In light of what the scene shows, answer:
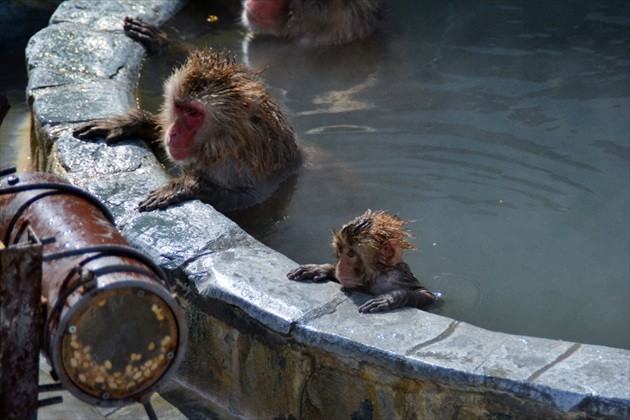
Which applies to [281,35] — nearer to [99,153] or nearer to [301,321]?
[99,153]

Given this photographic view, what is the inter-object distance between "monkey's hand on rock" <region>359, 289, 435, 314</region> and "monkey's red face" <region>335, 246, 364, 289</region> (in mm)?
211

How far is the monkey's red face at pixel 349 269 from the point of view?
4434mm

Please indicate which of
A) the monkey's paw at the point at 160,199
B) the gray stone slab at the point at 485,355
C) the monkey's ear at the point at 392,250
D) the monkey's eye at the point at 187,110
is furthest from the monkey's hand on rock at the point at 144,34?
the gray stone slab at the point at 485,355

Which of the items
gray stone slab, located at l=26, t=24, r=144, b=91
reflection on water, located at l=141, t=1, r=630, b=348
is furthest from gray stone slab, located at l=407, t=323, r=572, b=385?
gray stone slab, located at l=26, t=24, r=144, b=91

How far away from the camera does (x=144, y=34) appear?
7.13 meters

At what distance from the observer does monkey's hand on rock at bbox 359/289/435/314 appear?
4078 millimetres

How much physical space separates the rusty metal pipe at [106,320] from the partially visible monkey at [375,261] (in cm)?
155

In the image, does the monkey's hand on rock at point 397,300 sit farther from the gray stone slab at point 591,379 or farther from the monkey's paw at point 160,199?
the monkey's paw at point 160,199

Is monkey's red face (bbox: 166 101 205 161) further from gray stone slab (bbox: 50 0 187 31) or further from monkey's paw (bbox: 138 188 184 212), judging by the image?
gray stone slab (bbox: 50 0 187 31)

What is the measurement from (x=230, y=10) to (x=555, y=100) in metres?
2.96

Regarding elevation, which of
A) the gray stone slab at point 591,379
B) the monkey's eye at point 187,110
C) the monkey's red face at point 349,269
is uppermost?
the monkey's eye at point 187,110

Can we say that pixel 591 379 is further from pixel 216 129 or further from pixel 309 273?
pixel 216 129

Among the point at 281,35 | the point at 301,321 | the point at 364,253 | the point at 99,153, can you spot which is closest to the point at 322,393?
the point at 301,321

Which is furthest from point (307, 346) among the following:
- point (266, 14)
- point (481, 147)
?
point (266, 14)
